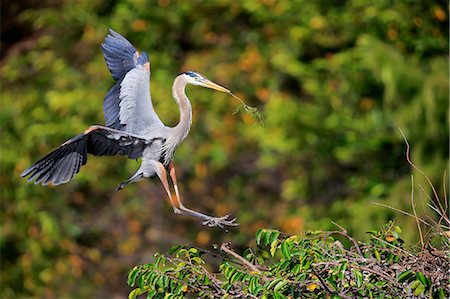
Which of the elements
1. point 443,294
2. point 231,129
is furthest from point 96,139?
point 231,129

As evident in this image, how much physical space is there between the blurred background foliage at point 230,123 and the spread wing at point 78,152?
3.77m

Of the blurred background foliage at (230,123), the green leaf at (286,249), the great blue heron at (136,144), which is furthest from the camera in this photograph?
the blurred background foliage at (230,123)

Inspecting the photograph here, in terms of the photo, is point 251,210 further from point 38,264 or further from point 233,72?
point 38,264

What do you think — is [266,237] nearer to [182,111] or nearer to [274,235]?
[274,235]

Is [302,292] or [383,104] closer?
[302,292]

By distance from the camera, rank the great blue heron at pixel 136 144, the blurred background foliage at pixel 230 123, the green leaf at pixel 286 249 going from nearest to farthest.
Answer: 1. the great blue heron at pixel 136 144
2. the green leaf at pixel 286 249
3. the blurred background foliage at pixel 230 123

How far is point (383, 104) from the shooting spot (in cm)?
633

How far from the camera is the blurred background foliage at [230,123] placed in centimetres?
624

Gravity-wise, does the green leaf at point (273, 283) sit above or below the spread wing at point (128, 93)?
Result: below

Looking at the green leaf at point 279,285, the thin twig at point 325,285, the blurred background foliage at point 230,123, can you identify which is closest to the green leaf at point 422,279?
the thin twig at point 325,285

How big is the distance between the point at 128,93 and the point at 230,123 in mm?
4242

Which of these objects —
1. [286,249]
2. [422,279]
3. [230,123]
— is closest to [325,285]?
[286,249]

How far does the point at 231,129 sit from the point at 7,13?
235 cm

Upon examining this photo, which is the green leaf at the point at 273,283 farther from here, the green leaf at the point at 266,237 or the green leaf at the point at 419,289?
the green leaf at the point at 419,289
